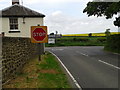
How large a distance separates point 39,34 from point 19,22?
1326cm

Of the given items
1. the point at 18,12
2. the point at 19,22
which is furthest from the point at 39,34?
the point at 18,12

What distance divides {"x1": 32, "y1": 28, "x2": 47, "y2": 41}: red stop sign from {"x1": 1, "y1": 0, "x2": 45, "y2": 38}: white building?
12.3m

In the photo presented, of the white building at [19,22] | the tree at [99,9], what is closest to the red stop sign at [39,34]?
the white building at [19,22]

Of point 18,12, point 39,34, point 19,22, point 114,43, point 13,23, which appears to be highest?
point 18,12

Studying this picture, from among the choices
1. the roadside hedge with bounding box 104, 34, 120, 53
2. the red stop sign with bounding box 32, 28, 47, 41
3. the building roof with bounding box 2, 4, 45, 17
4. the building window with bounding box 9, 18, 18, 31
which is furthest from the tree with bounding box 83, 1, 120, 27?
the red stop sign with bounding box 32, 28, 47, 41

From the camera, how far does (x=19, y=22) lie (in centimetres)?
2816

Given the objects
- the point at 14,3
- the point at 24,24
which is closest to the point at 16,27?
the point at 24,24

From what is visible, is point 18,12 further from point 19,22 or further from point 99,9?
point 99,9

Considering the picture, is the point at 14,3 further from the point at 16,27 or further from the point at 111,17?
the point at 111,17

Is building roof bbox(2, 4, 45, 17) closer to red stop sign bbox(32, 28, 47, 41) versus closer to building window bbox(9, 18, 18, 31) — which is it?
building window bbox(9, 18, 18, 31)

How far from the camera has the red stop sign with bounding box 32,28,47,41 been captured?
15461mm

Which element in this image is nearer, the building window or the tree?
the tree

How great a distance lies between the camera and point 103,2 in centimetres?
2680

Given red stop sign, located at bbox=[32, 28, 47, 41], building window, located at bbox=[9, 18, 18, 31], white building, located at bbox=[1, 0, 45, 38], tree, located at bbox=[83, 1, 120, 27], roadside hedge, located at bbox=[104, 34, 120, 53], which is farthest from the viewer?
roadside hedge, located at bbox=[104, 34, 120, 53]
